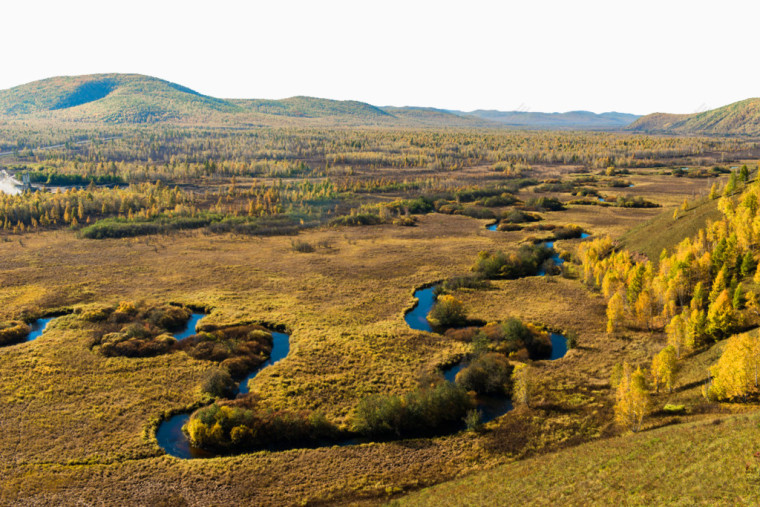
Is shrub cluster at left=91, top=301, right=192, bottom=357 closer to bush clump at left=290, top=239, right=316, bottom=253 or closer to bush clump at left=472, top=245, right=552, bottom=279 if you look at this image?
bush clump at left=290, top=239, right=316, bottom=253

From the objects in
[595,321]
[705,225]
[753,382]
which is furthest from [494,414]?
Result: [705,225]

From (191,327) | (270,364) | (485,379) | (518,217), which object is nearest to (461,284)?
(485,379)

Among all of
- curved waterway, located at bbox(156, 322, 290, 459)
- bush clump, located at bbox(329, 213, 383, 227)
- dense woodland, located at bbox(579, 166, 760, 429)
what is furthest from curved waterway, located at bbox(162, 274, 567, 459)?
bush clump, located at bbox(329, 213, 383, 227)

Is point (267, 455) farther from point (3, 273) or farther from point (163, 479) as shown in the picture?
point (3, 273)

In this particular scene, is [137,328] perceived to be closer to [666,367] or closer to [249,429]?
[249,429]

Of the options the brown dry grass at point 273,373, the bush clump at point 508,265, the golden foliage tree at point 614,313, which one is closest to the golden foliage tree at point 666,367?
the brown dry grass at point 273,373

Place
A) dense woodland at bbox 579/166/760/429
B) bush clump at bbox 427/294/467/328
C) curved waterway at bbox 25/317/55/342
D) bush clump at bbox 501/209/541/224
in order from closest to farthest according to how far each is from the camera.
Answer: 1. dense woodland at bbox 579/166/760/429
2. curved waterway at bbox 25/317/55/342
3. bush clump at bbox 427/294/467/328
4. bush clump at bbox 501/209/541/224
